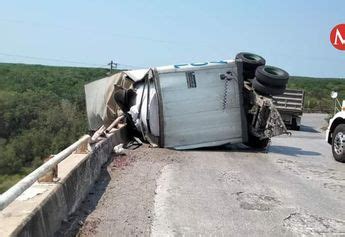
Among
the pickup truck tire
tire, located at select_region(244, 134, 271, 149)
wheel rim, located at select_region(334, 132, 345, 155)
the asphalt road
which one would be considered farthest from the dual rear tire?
the asphalt road

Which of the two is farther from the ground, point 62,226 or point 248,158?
point 62,226

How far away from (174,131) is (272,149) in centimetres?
314

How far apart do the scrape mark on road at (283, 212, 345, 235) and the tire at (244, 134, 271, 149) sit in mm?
7523

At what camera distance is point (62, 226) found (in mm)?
5656

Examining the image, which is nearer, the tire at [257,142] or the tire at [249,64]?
the tire at [257,142]

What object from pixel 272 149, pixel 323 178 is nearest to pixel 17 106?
pixel 272 149

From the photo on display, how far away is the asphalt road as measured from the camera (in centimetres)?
607

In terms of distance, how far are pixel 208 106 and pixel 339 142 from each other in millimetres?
3394

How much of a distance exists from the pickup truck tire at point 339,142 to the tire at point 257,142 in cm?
203

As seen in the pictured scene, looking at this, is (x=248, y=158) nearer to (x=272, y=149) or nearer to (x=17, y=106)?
(x=272, y=149)

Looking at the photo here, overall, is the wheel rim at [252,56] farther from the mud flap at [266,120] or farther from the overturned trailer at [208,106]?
the mud flap at [266,120]

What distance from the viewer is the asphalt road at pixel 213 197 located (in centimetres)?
607

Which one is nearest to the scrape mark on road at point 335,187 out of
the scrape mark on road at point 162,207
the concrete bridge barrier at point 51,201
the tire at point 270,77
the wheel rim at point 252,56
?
the scrape mark on road at point 162,207

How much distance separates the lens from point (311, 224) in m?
6.35
